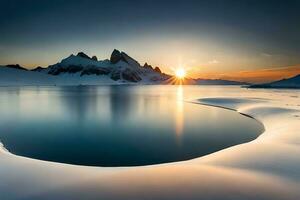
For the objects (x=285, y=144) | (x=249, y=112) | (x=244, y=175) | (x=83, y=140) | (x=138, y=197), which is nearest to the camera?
(x=138, y=197)

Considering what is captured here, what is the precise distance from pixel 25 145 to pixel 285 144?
1678 cm

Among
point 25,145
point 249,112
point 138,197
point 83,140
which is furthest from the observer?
point 249,112

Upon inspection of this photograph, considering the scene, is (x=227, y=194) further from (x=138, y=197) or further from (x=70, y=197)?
(x=70, y=197)

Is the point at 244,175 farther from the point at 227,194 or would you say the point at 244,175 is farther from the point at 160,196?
the point at 160,196

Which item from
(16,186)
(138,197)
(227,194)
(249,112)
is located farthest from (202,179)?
(249,112)

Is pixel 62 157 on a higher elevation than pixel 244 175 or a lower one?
lower

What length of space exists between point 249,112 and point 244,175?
86.1 ft

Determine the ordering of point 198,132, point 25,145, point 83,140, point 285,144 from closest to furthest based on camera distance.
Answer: point 285,144 < point 25,145 < point 83,140 < point 198,132

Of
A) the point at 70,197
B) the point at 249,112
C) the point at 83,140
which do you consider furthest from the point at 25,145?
the point at 249,112

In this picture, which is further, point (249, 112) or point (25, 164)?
point (249, 112)

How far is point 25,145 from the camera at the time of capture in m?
17.7

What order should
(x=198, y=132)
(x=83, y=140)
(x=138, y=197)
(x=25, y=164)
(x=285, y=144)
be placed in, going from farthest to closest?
(x=198, y=132) < (x=83, y=140) < (x=285, y=144) < (x=25, y=164) < (x=138, y=197)

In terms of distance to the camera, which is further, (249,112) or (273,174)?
(249,112)

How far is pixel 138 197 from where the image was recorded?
7645 mm
